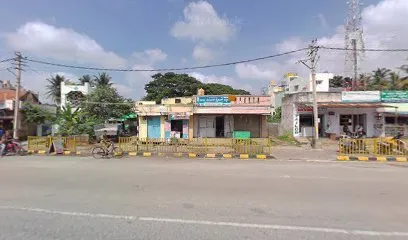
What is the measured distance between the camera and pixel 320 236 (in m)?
5.04

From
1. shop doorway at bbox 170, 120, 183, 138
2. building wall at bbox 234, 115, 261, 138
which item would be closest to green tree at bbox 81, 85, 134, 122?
shop doorway at bbox 170, 120, 183, 138

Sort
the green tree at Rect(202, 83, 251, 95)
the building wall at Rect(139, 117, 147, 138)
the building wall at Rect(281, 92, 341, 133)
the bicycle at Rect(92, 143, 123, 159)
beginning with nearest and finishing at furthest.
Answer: the bicycle at Rect(92, 143, 123, 159), the building wall at Rect(281, 92, 341, 133), the building wall at Rect(139, 117, 147, 138), the green tree at Rect(202, 83, 251, 95)

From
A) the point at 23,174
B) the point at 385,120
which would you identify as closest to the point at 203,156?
the point at 23,174

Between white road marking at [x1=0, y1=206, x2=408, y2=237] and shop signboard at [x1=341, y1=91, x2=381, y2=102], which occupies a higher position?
shop signboard at [x1=341, y1=91, x2=381, y2=102]

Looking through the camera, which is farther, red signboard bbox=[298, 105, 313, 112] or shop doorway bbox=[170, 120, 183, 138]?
shop doorway bbox=[170, 120, 183, 138]

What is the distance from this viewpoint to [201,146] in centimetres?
1933

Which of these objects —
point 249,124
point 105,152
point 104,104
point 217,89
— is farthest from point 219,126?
point 217,89

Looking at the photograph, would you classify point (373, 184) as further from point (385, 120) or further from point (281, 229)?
point (385, 120)

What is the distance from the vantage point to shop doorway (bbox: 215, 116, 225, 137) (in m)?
31.5

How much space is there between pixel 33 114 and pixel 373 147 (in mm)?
33929

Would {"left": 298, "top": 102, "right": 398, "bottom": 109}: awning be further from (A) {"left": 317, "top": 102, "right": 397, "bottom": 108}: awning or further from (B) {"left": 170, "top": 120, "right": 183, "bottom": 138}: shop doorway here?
(B) {"left": 170, "top": 120, "right": 183, "bottom": 138}: shop doorway

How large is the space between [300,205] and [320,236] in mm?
1914

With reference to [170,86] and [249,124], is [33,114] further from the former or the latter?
[170,86]

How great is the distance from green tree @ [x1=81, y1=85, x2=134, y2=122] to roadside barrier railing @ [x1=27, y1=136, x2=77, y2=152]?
52.4 ft
